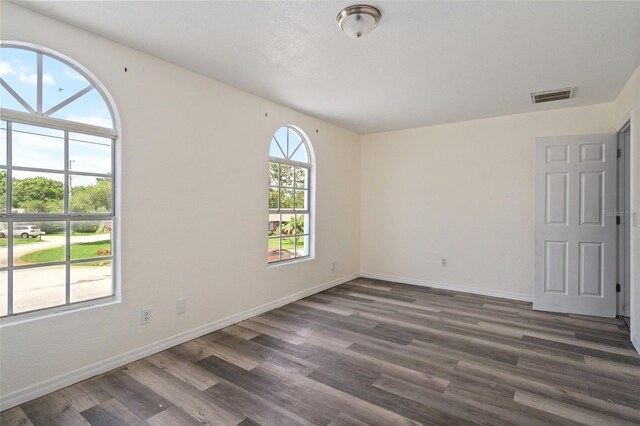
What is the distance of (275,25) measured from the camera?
7.43 feet

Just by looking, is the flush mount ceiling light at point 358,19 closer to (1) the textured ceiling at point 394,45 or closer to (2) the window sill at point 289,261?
(1) the textured ceiling at point 394,45

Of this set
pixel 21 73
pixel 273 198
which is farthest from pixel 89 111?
pixel 273 198

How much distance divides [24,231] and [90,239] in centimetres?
39

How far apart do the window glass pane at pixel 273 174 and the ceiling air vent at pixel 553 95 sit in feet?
9.95

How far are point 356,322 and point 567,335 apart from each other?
2.05 metres

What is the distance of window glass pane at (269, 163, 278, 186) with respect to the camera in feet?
13.0

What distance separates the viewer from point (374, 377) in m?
2.37

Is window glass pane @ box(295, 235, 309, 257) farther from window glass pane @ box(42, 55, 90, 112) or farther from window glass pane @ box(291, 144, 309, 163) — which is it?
window glass pane @ box(42, 55, 90, 112)

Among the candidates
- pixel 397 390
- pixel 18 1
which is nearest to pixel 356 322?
pixel 397 390

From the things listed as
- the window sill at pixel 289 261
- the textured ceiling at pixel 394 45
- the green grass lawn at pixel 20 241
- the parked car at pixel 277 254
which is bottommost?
the window sill at pixel 289 261

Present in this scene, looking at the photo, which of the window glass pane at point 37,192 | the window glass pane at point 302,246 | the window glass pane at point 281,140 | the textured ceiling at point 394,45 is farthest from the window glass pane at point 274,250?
the window glass pane at point 37,192

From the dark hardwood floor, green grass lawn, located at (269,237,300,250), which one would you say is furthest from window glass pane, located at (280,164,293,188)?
the dark hardwood floor

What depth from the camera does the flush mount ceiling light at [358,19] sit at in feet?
6.68

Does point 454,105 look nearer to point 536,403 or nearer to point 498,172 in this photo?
point 498,172
